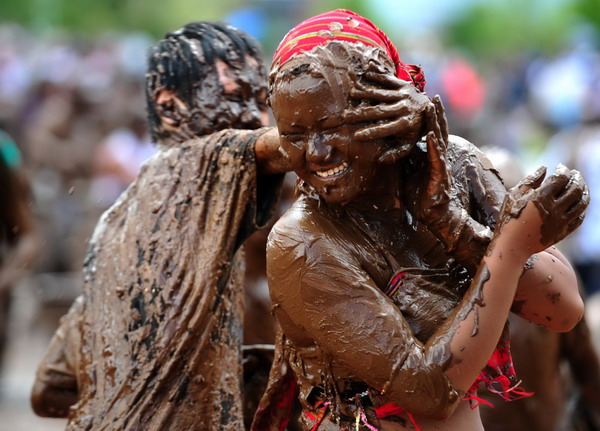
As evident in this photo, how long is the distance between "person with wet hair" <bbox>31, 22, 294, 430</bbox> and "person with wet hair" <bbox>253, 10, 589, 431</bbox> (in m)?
0.65

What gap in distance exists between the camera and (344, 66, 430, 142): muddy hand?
293cm

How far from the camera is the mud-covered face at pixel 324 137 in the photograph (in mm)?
2949

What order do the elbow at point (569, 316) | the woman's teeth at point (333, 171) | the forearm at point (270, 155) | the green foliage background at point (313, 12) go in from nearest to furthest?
1. the woman's teeth at point (333, 171)
2. the elbow at point (569, 316)
3. the forearm at point (270, 155)
4. the green foliage background at point (313, 12)

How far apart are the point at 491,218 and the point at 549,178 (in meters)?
0.42

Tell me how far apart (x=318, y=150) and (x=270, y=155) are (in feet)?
2.89

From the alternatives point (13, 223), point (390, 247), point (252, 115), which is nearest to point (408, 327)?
point (390, 247)

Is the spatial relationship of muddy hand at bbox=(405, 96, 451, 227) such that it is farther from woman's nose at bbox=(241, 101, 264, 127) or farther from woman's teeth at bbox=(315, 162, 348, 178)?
woman's nose at bbox=(241, 101, 264, 127)

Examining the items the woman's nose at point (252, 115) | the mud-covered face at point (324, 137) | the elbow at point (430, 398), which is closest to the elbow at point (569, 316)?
the elbow at point (430, 398)

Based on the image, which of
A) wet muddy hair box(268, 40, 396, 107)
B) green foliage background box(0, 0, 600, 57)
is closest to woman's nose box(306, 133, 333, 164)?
wet muddy hair box(268, 40, 396, 107)

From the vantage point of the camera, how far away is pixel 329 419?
10.6 feet

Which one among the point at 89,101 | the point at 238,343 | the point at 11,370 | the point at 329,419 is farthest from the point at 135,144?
the point at 329,419

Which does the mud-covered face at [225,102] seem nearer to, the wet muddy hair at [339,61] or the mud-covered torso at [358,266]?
the mud-covered torso at [358,266]

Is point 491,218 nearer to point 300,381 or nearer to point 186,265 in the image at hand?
point 300,381

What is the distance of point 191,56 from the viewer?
4297 millimetres
